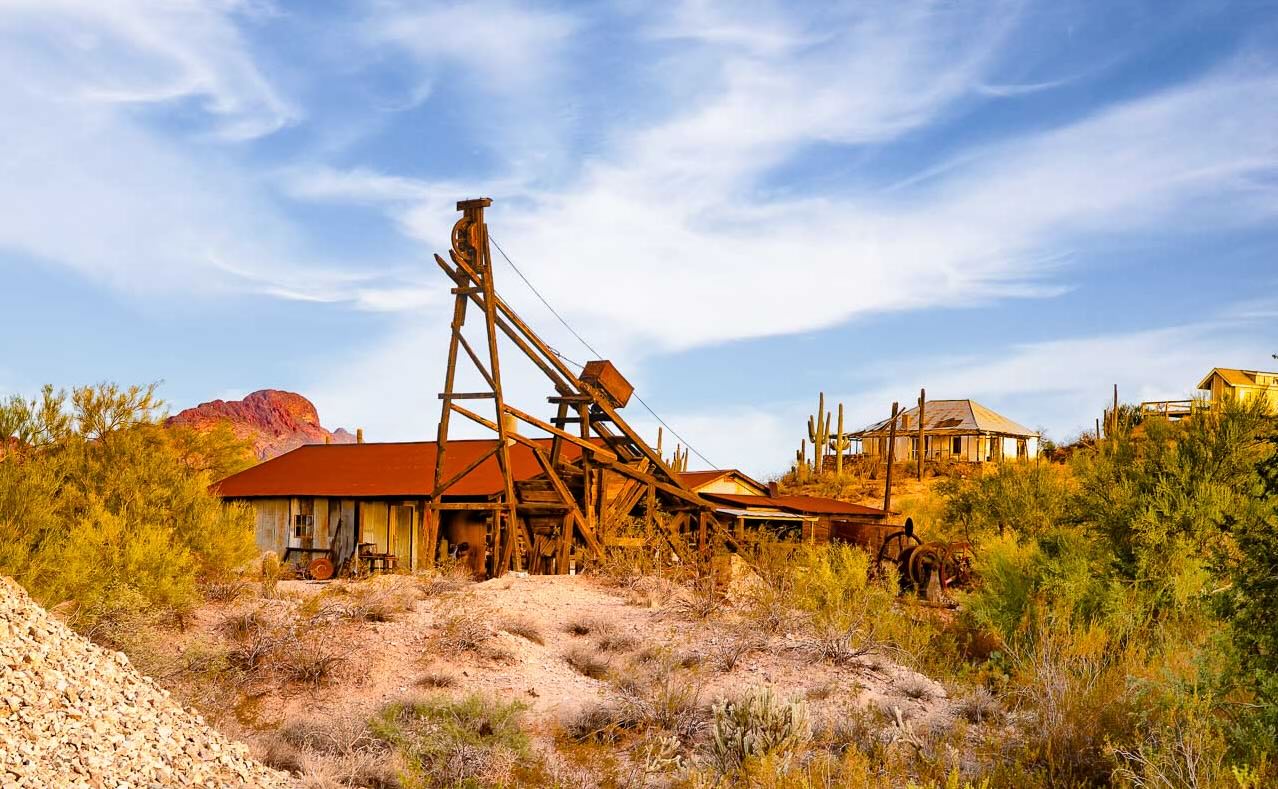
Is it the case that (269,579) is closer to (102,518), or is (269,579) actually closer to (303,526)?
(102,518)

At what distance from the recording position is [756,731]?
9000 mm

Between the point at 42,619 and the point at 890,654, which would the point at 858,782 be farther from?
the point at 42,619

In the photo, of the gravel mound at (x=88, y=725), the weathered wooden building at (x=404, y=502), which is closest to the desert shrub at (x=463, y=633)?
the gravel mound at (x=88, y=725)

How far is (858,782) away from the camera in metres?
7.65

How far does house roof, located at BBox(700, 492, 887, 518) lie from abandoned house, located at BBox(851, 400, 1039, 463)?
86.8 feet

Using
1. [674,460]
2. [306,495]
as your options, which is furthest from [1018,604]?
[674,460]

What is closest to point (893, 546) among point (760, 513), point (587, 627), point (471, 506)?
point (760, 513)

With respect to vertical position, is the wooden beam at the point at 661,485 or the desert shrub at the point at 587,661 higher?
the wooden beam at the point at 661,485

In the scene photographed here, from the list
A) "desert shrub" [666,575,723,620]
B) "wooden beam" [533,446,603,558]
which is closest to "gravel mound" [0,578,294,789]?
"desert shrub" [666,575,723,620]

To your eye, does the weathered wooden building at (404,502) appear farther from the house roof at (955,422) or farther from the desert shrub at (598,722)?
the house roof at (955,422)

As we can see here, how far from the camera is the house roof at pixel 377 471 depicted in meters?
24.9

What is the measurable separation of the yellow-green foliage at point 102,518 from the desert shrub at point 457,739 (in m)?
3.77

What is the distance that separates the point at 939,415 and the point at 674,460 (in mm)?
14866

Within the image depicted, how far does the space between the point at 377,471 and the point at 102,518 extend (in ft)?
45.8
